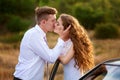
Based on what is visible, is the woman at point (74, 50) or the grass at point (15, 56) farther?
the grass at point (15, 56)

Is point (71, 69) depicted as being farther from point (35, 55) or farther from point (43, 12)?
point (43, 12)

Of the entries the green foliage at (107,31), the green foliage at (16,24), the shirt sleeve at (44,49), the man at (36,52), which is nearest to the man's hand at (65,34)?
the man at (36,52)

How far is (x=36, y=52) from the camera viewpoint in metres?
6.64

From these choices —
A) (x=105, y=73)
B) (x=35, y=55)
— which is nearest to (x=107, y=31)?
(x=35, y=55)

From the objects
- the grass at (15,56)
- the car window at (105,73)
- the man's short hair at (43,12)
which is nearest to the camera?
the car window at (105,73)

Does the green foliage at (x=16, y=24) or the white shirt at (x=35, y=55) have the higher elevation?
the white shirt at (x=35, y=55)

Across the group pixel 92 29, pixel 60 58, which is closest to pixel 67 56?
pixel 60 58

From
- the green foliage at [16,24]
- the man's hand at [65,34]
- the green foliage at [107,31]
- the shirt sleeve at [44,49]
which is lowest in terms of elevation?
the green foliage at [16,24]

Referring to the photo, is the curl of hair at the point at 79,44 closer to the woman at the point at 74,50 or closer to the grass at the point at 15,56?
the woman at the point at 74,50

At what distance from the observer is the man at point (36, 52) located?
6629mm

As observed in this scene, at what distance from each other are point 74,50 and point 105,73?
3.19 feet

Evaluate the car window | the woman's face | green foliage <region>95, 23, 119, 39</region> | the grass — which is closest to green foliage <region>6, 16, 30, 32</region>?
green foliage <region>95, 23, 119, 39</region>

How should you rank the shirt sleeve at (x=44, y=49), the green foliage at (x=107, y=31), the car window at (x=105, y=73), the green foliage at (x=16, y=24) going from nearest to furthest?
the car window at (x=105, y=73), the shirt sleeve at (x=44, y=49), the green foliage at (x=107, y=31), the green foliage at (x=16, y=24)

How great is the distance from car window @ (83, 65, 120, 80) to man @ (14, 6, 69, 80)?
26.8 inches
